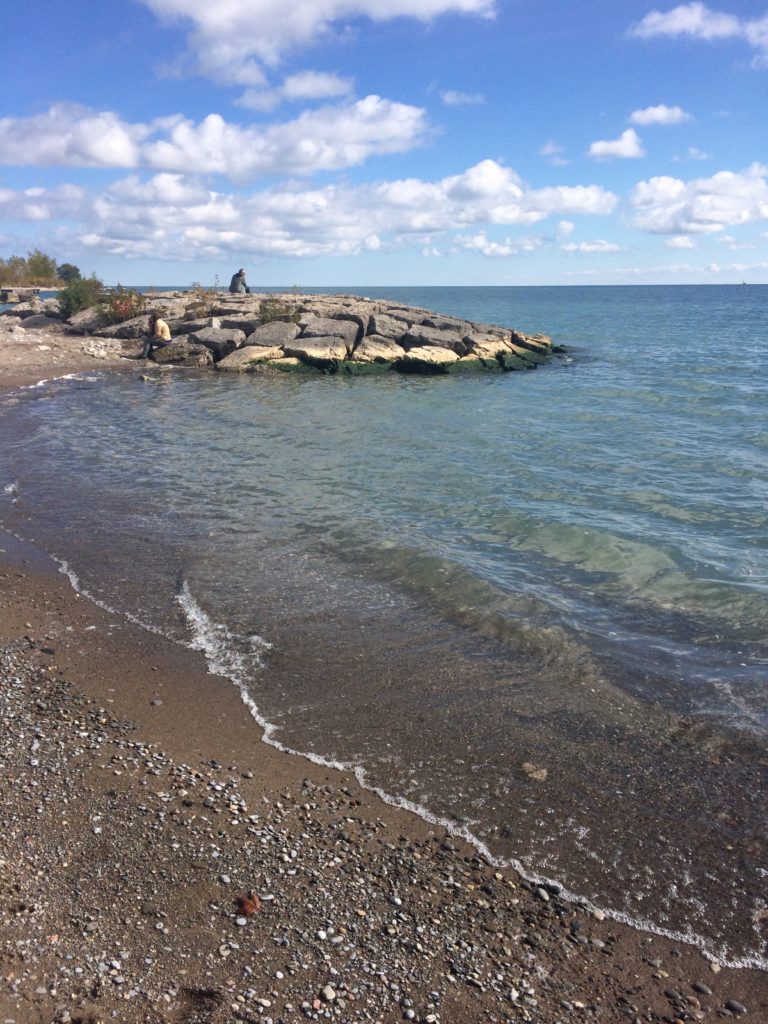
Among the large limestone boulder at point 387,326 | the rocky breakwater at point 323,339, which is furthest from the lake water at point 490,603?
the large limestone boulder at point 387,326

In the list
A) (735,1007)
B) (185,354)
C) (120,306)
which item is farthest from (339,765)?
(120,306)

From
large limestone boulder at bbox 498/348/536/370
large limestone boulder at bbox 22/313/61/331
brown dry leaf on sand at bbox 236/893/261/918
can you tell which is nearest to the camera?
brown dry leaf on sand at bbox 236/893/261/918

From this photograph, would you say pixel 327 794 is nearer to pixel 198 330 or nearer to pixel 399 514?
pixel 399 514

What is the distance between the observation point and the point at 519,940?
4.86 m

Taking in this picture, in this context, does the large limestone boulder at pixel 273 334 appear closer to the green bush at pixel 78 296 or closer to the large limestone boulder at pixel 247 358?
the large limestone boulder at pixel 247 358

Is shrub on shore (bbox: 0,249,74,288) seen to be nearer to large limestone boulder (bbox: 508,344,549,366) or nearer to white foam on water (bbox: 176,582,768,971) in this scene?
large limestone boulder (bbox: 508,344,549,366)

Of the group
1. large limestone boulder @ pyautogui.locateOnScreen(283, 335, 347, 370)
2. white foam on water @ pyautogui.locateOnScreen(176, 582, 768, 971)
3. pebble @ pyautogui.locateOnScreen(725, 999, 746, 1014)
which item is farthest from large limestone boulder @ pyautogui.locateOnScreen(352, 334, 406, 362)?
pebble @ pyautogui.locateOnScreen(725, 999, 746, 1014)

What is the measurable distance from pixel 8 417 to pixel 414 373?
19.6m

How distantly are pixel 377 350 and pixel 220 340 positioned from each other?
25.5ft

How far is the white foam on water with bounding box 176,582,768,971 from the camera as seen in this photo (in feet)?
16.4

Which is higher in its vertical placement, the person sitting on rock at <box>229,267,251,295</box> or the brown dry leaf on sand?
the person sitting on rock at <box>229,267,251,295</box>

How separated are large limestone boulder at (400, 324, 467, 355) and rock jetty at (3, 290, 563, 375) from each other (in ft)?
0.17

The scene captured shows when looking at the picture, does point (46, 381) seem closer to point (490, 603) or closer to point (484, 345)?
point (484, 345)

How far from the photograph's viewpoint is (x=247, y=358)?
116ft
